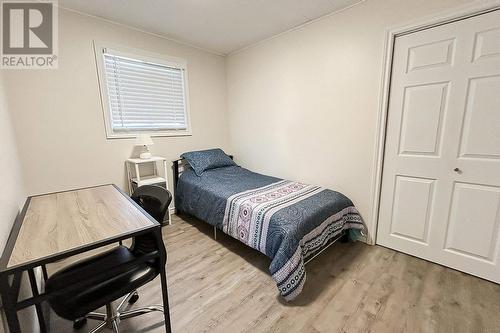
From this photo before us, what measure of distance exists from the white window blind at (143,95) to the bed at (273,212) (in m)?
0.64

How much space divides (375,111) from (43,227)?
2.73m

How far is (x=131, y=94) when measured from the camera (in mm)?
2820

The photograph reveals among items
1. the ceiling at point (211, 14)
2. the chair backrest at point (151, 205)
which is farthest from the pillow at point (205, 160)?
the ceiling at point (211, 14)

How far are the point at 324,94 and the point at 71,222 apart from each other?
2.57 m

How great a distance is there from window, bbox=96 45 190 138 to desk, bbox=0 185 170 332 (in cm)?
137

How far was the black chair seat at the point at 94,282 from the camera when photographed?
1058 mm

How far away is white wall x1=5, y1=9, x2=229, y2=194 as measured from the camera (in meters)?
2.19

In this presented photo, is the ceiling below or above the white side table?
above

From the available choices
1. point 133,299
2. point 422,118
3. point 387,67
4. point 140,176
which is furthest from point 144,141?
point 422,118

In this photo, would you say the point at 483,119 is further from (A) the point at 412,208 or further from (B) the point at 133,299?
(B) the point at 133,299

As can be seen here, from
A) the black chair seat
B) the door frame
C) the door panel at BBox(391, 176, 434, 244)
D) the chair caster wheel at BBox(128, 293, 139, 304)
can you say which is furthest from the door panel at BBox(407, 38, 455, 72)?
the chair caster wheel at BBox(128, 293, 139, 304)

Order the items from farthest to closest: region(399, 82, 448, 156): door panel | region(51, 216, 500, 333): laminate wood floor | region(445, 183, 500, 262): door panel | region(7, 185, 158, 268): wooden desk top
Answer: region(399, 82, 448, 156): door panel, region(445, 183, 500, 262): door panel, region(51, 216, 500, 333): laminate wood floor, region(7, 185, 158, 268): wooden desk top

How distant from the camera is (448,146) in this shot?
1.91m

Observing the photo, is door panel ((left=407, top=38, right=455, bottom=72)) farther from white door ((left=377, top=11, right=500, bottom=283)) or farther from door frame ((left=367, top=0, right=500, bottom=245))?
door frame ((left=367, top=0, right=500, bottom=245))
